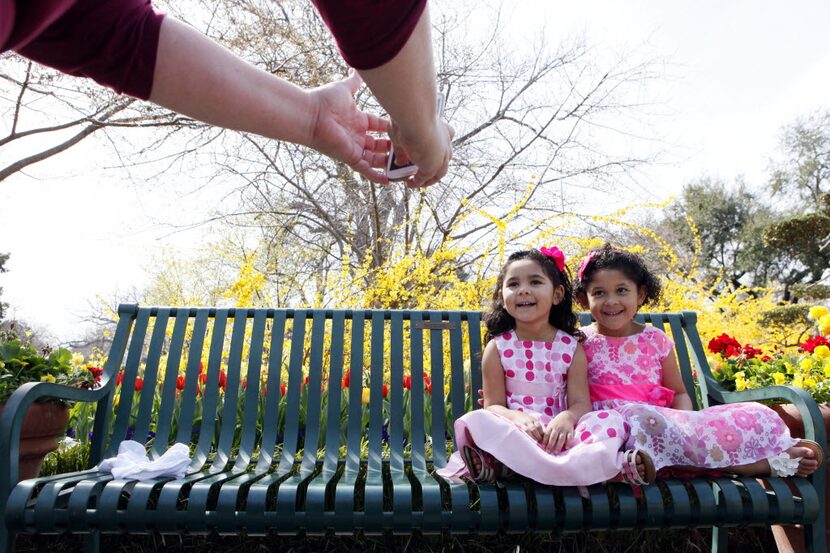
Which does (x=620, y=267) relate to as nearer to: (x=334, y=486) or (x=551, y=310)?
(x=551, y=310)

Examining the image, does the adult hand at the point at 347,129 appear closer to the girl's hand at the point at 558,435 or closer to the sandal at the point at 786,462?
the girl's hand at the point at 558,435

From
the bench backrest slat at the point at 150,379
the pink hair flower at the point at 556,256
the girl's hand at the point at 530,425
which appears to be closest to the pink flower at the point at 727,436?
the girl's hand at the point at 530,425

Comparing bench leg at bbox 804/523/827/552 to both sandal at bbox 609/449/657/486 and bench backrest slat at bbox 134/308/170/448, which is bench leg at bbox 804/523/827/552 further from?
bench backrest slat at bbox 134/308/170/448

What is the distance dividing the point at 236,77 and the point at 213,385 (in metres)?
1.90

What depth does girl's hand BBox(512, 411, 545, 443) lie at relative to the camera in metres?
1.92

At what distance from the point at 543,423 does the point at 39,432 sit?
1913 mm

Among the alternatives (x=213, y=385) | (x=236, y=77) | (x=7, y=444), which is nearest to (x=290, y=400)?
(x=213, y=385)

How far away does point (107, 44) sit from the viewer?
79cm

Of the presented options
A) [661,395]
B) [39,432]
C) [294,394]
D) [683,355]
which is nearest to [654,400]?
[661,395]

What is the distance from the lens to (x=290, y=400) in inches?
97.7

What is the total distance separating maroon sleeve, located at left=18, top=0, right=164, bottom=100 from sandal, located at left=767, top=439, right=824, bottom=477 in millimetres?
1931

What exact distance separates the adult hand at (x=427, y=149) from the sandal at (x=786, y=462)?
61.8 inches

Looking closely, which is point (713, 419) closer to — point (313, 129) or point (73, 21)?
point (313, 129)

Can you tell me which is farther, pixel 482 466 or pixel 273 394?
pixel 273 394
